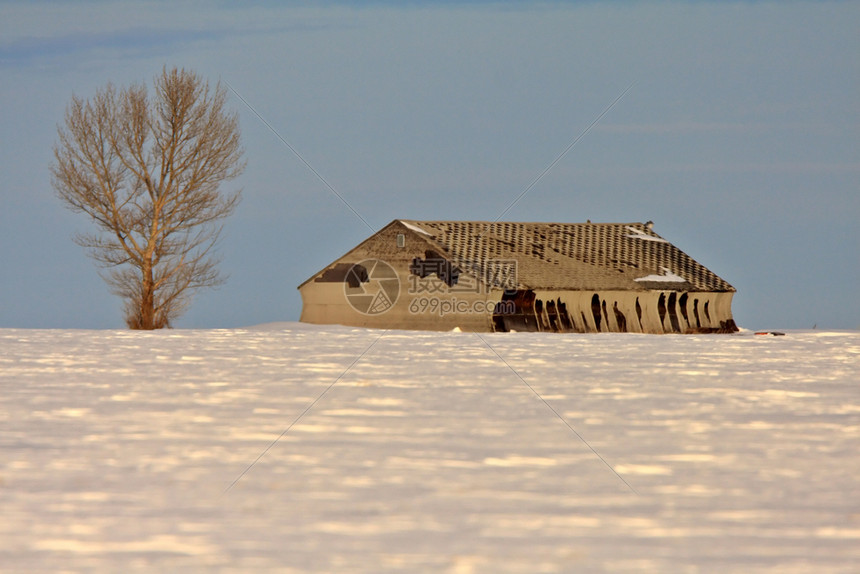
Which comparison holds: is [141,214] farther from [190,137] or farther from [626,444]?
[626,444]

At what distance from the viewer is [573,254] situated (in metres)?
34.0

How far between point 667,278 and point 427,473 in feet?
93.7

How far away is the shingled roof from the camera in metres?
31.8

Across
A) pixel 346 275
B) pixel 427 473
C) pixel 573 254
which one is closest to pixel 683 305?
pixel 573 254

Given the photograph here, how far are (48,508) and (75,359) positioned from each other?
35.0 ft

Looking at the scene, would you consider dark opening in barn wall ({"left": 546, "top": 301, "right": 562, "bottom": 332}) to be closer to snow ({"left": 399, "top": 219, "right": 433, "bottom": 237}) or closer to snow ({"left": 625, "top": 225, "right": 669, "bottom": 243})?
snow ({"left": 399, "top": 219, "right": 433, "bottom": 237})

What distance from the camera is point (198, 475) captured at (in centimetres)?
610

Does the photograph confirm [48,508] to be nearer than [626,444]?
Yes

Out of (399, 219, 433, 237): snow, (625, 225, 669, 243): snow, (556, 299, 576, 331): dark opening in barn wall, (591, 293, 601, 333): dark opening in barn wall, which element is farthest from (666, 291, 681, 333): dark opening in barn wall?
(399, 219, 433, 237): snow

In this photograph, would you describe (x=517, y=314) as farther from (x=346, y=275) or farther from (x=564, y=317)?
(x=346, y=275)

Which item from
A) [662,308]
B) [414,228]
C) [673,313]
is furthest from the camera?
[673,313]

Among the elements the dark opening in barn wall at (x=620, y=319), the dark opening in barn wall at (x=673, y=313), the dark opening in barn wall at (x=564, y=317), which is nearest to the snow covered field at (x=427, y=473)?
the dark opening in barn wall at (x=564, y=317)

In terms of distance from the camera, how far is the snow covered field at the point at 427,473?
4422mm

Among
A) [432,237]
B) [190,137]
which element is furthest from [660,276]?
[190,137]
